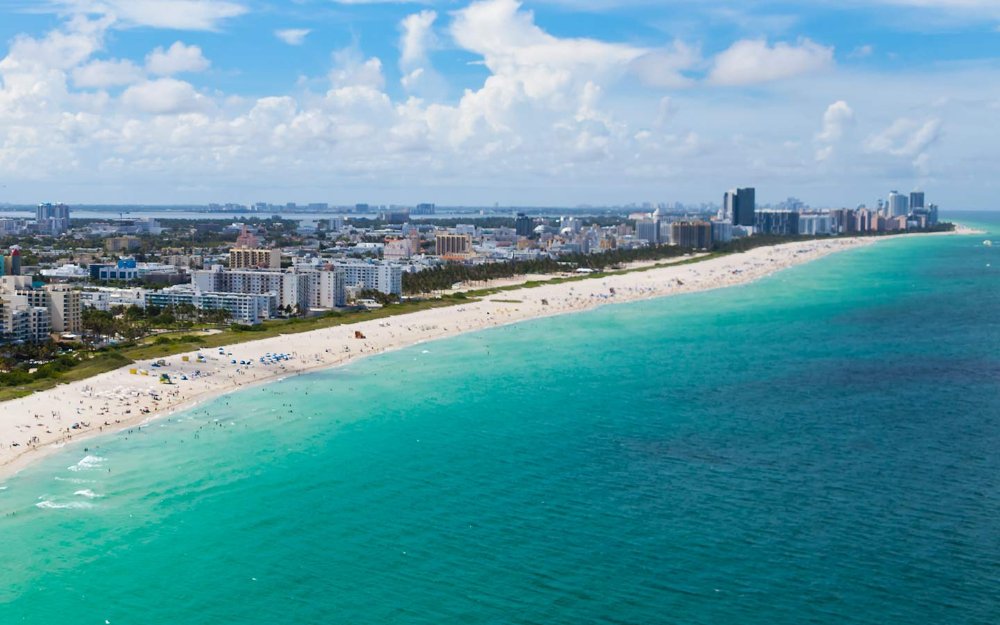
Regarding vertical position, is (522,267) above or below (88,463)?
above

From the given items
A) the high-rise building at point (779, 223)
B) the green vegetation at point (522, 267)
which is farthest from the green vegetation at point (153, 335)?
the high-rise building at point (779, 223)

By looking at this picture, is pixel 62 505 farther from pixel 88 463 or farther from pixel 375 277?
pixel 375 277

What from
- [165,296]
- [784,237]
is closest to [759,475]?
[165,296]

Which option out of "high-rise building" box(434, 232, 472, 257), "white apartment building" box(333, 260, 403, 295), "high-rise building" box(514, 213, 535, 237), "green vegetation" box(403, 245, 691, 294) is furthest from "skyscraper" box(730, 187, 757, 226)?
"white apartment building" box(333, 260, 403, 295)

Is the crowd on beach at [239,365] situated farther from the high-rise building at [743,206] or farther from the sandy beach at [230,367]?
the high-rise building at [743,206]

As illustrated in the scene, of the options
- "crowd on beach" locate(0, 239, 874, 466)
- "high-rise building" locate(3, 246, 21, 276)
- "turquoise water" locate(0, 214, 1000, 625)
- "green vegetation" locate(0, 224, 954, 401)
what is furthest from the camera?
"high-rise building" locate(3, 246, 21, 276)

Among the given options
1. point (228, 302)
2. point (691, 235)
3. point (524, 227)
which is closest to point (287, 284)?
point (228, 302)

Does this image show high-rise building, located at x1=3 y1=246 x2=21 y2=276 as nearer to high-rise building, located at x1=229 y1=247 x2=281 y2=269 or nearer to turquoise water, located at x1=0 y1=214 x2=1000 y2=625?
high-rise building, located at x1=229 y1=247 x2=281 y2=269
